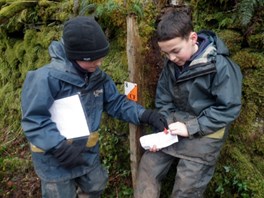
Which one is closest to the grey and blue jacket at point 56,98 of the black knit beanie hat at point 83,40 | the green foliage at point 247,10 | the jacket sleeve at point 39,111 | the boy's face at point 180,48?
the jacket sleeve at point 39,111

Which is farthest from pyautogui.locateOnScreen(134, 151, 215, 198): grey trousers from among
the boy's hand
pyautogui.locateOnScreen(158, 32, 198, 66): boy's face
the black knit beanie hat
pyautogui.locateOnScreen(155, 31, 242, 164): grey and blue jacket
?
the black knit beanie hat

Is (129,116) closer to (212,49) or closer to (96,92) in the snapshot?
(96,92)

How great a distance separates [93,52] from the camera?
250 cm

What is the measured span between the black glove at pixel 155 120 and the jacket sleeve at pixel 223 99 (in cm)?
34

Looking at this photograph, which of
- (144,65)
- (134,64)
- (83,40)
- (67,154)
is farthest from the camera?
(144,65)

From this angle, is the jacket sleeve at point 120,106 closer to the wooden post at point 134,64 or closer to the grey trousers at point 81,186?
the wooden post at point 134,64

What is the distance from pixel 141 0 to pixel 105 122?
1.59 metres

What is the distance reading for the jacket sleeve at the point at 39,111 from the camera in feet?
8.24

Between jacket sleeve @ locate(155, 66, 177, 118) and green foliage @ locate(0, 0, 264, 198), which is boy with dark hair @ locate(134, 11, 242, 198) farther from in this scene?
green foliage @ locate(0, 0, 264, 198)

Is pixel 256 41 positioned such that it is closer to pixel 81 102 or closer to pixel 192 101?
pixel 192 101

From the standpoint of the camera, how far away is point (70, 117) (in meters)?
2.79

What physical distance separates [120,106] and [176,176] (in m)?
0.84

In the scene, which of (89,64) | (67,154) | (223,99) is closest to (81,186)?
(67,154)

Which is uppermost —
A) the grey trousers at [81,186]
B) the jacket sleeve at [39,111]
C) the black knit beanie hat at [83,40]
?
the black knit beanie hat at [83,40]
